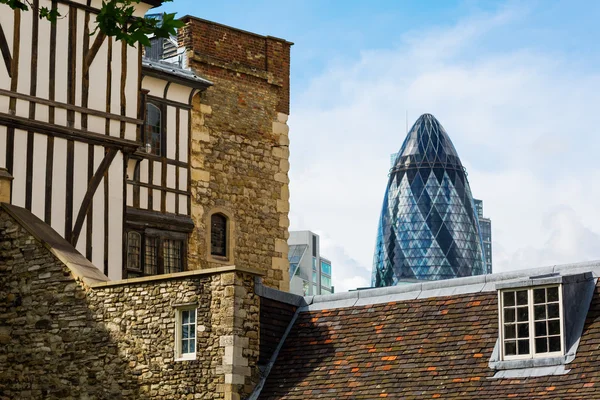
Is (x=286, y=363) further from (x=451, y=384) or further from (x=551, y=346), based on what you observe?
(x=551, y=346)

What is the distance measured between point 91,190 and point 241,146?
22.9 ft

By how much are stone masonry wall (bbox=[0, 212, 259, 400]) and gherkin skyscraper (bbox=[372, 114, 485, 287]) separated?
119250 mm

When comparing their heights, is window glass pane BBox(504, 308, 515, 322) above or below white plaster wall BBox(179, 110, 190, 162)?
below

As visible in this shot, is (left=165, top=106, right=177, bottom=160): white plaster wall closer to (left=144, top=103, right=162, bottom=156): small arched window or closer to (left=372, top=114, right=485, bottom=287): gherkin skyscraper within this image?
(left=144, top=103, right=162, bottom=156): small arched window

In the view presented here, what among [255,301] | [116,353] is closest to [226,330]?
[255,301]

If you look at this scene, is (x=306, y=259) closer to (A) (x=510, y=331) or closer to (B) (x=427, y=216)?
(B) (x=427, y=216)

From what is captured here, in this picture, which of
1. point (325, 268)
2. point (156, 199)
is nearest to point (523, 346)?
point (156, 199)

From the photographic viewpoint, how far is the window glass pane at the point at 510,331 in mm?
15805

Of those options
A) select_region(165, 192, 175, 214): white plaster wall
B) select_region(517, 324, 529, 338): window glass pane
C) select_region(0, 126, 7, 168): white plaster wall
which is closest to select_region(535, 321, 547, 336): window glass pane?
select_region(517, 324, 529, 338): window glass pane

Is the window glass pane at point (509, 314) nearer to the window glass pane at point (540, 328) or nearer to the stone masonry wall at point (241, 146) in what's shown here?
the window glass pane at point (540, 328)

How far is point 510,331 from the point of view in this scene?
15844 mm

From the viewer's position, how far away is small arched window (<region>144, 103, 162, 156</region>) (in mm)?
25611

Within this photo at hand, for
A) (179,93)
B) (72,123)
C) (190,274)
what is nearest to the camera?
(190,274)

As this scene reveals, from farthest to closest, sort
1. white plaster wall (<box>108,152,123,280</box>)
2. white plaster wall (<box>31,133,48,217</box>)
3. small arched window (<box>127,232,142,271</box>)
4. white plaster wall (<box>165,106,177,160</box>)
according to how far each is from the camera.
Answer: white plaster wall (<box>165,106,177,160</box>)
small arched window (<box>127,232,142,271</box>)
white plaster wall (<box>108,152,123,280</box>)
white plaster wall (<box>31,133,48,217</box>)
